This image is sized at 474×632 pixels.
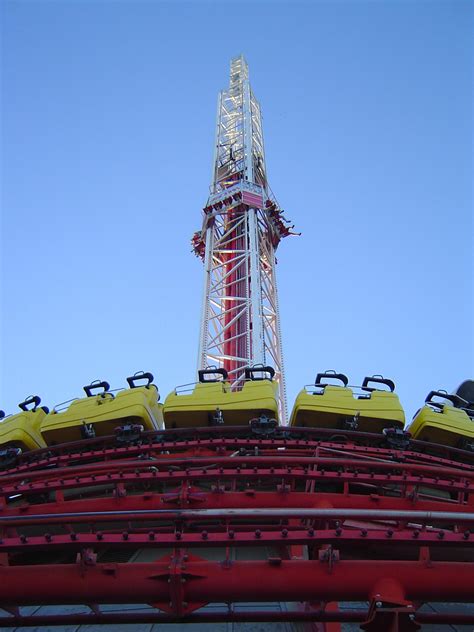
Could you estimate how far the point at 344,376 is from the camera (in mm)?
11352

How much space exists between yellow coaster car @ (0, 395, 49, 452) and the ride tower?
10304mm

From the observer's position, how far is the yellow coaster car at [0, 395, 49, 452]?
11242mm

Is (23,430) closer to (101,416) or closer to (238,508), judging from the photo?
(101,416)

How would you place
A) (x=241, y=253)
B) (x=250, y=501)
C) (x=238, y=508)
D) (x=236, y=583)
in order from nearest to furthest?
(x=236, y=583) → (x=238, y=508) → (x=250, y=501) → (x=241, y=253)

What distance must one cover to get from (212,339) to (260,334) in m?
2.73

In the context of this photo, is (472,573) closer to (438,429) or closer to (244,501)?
(244,501)

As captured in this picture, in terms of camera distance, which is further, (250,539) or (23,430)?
(23,430)

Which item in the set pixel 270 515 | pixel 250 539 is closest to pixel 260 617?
pixel 250 539

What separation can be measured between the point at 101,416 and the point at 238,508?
4.62 meters

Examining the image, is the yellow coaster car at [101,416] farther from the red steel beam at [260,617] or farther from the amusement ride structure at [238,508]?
the red steel beam at [260,617]

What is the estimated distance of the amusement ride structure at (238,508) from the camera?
223 inches

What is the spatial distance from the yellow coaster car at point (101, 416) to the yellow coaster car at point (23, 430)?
47cm

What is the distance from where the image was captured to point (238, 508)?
684 cm

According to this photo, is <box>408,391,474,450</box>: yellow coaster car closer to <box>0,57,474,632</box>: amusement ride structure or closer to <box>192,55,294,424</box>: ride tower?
<box>0,57,474,632</box>: amusement ride structure
